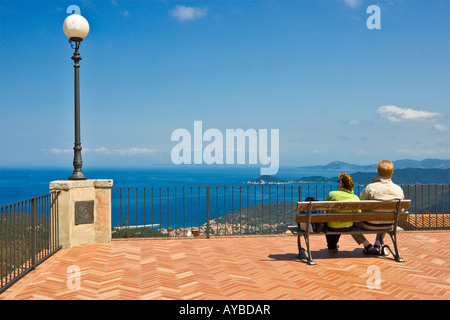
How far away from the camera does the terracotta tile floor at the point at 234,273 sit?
3.84m

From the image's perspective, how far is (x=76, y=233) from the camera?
6.36 metres

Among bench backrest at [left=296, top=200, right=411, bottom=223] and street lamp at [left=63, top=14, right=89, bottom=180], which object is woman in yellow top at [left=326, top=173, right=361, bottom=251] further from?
street lamp at [left=63, top=14, right=89, bottom=180]

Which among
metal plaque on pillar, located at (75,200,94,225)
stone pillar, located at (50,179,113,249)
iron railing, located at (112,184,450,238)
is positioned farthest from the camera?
iron railing, located at (112,184,450,238)

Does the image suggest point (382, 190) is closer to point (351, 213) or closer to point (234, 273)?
point (351, 213)

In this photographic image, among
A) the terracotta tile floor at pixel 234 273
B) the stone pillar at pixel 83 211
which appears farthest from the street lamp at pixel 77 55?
the terracotta tile floor at pixel 234 273

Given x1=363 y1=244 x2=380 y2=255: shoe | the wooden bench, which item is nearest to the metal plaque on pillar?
the wooden bench

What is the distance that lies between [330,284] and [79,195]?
449 centimetres

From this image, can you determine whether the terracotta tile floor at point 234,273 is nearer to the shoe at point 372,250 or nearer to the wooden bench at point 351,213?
the shoe at point 372,250

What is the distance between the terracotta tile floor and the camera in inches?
151

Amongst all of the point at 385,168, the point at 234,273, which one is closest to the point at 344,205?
the point at 385,168

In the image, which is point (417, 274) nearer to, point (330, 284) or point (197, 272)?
point (330, 284)

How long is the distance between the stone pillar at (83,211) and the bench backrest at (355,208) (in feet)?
11.9

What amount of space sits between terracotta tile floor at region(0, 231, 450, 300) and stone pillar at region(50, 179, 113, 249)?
0.81 ft
